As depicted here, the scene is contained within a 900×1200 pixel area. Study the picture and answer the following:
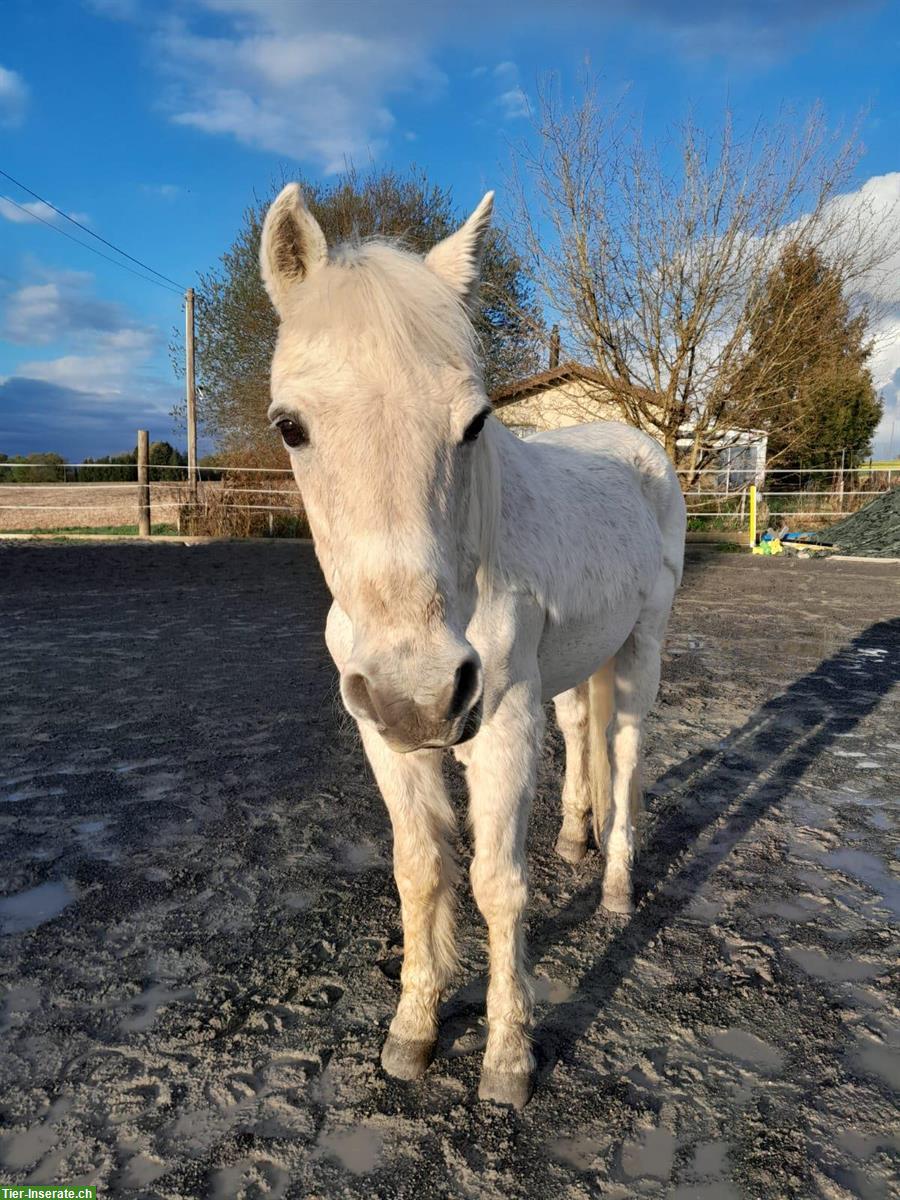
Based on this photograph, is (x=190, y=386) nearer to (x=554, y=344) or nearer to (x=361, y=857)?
(x=554, y=344)

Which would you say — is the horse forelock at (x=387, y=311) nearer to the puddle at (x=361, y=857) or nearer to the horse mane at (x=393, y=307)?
the horse mane at (x=393, y=307)

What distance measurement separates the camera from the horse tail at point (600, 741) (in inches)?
121

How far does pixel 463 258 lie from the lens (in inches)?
67.1

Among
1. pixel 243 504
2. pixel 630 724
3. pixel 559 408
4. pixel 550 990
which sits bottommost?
pixel 550 990

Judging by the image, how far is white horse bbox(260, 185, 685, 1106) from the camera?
1.40m

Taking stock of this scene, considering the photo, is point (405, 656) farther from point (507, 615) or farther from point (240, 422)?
point (240, 422)

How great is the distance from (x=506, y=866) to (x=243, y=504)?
1724cm

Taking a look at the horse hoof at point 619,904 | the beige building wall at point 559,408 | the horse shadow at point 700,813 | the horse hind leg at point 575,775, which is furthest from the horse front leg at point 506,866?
the beige building wall at point 559,408

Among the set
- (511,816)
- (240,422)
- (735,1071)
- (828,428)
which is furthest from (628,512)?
(828,428)

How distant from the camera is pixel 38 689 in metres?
5.41

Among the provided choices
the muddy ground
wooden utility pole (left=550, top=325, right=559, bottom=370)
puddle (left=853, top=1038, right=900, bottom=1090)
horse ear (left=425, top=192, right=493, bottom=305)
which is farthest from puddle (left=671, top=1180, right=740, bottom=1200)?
wooden utility pole (left=550, top=325, right=559, bottom=370)

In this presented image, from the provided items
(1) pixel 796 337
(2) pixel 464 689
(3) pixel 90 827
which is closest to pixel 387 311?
(2) pixel 464 689

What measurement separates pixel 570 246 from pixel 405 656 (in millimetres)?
17626

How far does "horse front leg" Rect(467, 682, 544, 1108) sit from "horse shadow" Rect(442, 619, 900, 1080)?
136 mm
